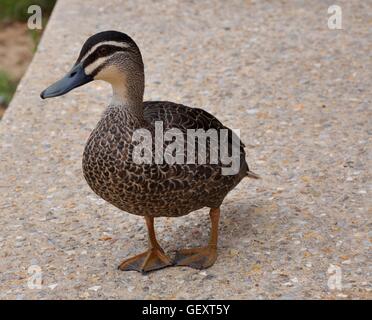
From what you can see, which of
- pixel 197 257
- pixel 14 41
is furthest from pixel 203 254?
pixel 14 41

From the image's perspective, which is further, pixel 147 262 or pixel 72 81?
pixel 147 262

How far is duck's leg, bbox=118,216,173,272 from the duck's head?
2.21ft

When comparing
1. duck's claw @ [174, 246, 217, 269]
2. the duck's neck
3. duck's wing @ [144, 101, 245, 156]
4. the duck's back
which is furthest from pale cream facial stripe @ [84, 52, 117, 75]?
duck's claw @ [174, 246, 217, 269]

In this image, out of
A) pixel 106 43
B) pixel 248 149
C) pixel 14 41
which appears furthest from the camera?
pixel 14 41

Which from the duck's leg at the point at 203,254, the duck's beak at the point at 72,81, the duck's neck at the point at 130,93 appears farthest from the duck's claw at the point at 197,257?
the duck's beak at the point at 72,81

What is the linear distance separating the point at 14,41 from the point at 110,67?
505cm

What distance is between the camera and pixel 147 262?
422cm

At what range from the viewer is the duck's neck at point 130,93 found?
4012 mm

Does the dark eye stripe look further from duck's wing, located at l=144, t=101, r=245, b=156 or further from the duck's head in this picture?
duck's wing, located at l=144, t=101, r=245, b=156

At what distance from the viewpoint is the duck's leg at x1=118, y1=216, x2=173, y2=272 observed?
166 inches

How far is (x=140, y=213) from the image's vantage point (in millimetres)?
4012

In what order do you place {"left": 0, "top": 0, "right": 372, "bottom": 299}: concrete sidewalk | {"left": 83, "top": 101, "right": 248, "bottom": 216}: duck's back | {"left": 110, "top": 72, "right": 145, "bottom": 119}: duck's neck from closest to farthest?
{"left": 83, "top": 101, "right": 248, "bottom": 216}: duck's back → {"left": 110, "top": 72, "right": 145, "bottom": 119}: duck's neck → {"left": 0, "top": 0, "right": 372, "bottom": 299}: concrete sidewalk

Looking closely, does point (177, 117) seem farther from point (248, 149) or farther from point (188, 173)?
point (248, 149)
